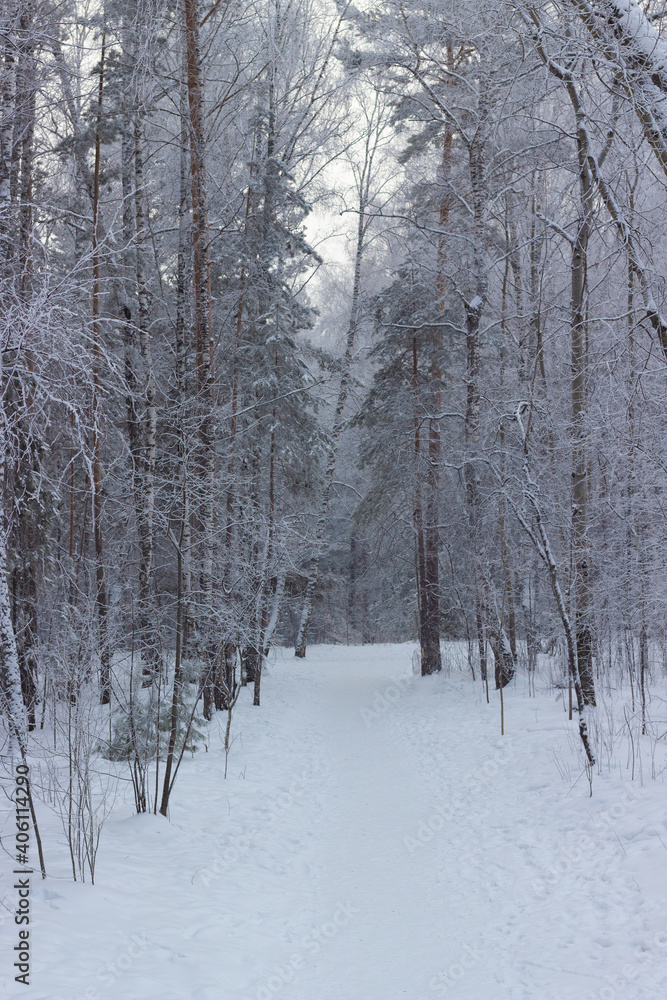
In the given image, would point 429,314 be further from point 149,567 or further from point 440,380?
point 149,567

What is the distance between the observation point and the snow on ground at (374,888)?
375 cm

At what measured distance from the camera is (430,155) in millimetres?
16781

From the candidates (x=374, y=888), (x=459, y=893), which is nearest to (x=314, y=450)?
(x=374, y=888)

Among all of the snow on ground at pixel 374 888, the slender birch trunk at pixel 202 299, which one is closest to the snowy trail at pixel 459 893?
the snow on ground at pixel 374 888

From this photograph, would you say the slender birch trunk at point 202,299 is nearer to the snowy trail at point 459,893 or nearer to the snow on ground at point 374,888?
the snow on ground at point 374,888

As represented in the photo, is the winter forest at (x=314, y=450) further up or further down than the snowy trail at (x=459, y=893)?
further up

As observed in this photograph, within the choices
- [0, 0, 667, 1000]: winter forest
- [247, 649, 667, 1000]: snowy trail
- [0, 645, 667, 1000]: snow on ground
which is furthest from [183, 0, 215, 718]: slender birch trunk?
[247, 649, 667, 1000]: snowy trail

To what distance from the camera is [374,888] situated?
5.30 metres

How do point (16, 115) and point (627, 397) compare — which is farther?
point (627, 397)

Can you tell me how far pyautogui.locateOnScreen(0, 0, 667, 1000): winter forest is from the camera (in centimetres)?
435

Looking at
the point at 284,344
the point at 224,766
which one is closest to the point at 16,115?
the point at 224,766

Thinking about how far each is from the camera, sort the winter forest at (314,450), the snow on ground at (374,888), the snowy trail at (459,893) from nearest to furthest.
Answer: the snow on ground at (374,888) → the snowy trail at (459,893) → the winter forest at (314,450)

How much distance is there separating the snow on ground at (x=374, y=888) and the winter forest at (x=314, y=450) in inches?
1.6

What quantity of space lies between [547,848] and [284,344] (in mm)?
11455
